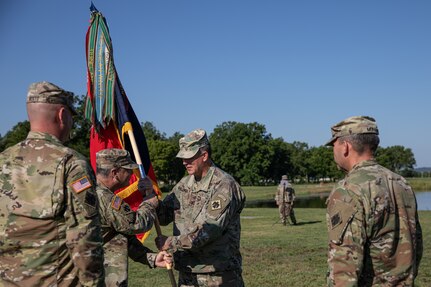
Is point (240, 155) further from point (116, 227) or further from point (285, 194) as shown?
point (116, 227)

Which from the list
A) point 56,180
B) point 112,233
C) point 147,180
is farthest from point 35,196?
point 147,180

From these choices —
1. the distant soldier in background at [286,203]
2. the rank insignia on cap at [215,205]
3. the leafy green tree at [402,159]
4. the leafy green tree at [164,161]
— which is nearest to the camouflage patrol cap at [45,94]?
the rank insignia on cap at [215,205]

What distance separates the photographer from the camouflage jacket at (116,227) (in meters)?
4.53

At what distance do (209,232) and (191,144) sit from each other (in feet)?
3.26

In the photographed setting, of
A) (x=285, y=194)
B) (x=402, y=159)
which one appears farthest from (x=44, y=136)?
(x=402, y=159)

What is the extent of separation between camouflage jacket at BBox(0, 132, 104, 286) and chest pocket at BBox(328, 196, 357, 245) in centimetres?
167

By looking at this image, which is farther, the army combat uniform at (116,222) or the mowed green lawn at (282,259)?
the mowed green lawn at (282,259)

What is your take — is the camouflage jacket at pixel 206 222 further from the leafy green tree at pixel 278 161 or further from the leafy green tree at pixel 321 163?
the leafy green tree at pixel 321 163

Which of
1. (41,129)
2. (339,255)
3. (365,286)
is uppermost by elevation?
(41,129)

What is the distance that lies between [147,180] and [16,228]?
7.23ft

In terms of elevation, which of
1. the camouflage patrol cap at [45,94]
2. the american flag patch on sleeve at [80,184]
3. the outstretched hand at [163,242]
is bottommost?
the outstretched hand at [163,242]

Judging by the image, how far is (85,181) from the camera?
136 inches

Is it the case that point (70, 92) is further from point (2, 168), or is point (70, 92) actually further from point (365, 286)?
point (365, 286)

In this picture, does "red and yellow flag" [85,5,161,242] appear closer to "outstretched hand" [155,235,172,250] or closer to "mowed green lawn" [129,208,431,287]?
"outstretched hand" [155,235,172,250]
